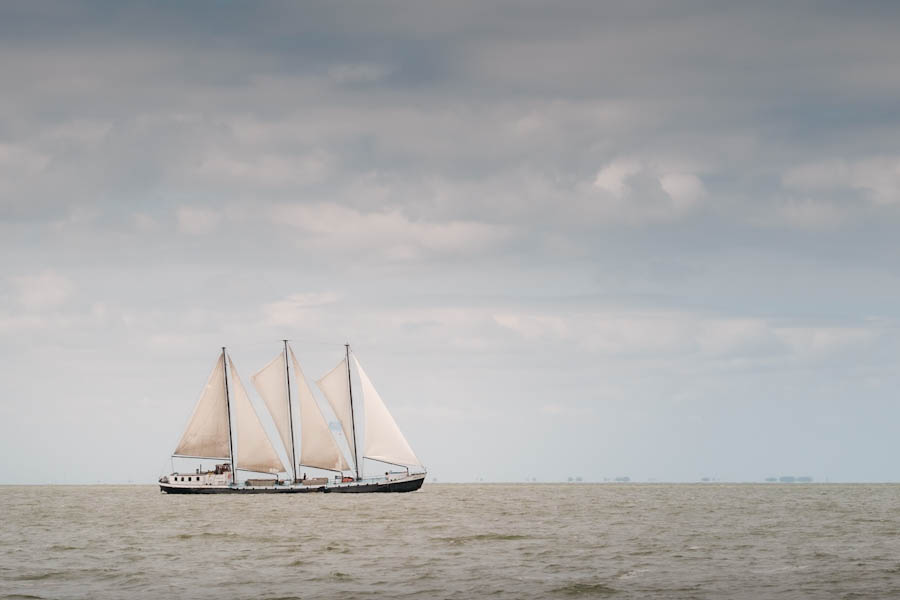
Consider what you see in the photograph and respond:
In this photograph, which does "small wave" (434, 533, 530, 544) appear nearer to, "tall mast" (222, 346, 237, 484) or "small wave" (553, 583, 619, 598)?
"small wave" (553, 583, 619, 598)

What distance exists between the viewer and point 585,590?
4716 cm

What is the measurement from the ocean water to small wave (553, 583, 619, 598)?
0.16ft

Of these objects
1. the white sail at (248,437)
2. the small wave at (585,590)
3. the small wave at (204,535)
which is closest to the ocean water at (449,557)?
the small wave at (585,590)

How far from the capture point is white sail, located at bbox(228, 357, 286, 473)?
15412 cm

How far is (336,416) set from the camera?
523 feet

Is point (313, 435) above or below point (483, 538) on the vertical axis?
above

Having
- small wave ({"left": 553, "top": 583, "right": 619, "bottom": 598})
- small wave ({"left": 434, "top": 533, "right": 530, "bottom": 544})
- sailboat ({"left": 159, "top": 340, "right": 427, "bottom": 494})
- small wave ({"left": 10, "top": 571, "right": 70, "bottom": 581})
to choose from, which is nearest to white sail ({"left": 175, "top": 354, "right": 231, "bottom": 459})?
sailboat ({"left": 159, "top": 340, "right": 427, "bottom": 494})

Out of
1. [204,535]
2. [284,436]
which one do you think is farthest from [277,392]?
[204,535]

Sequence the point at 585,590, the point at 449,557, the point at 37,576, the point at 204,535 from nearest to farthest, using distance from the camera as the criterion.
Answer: the point at 585,590
the point at 37,576
the point at 449,557
the point at 204,535

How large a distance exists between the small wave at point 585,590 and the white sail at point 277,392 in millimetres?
112981

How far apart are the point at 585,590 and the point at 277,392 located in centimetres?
11679

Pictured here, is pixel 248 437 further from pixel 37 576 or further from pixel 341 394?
pixel 37 576

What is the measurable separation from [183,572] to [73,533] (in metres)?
36.5

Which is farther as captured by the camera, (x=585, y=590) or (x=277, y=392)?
(x=277, y=392)
